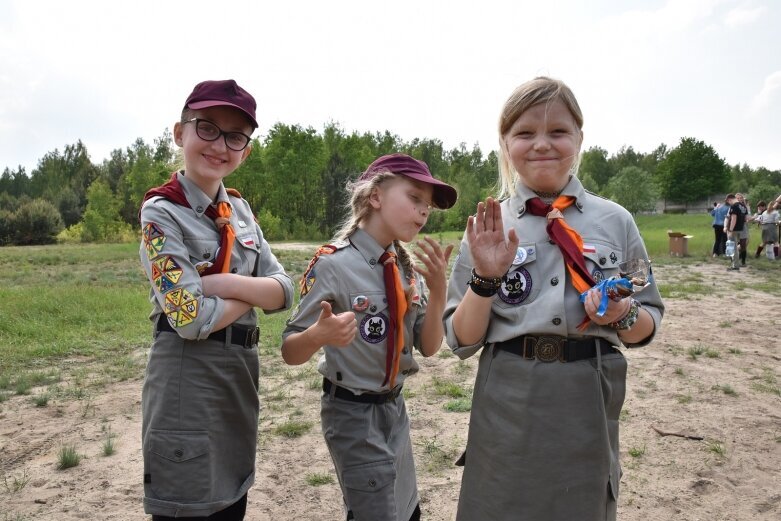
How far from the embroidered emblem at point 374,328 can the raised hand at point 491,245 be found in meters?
0.66

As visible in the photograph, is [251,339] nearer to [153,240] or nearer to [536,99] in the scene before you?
[153,240]

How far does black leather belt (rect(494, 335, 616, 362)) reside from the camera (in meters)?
1.96

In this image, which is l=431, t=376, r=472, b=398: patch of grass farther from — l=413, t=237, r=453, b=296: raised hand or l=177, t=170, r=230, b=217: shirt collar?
l=177, t=170, r=230, b=217: shirt collar

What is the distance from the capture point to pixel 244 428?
228cm

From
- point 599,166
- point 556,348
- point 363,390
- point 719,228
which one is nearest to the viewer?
point 556,348

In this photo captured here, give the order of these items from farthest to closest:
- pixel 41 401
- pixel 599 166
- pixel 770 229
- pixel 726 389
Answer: pixel 599 166 < pixel 770 229 < pixel 726 389 < pixel 41 401

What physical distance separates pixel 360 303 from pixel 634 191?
205ft

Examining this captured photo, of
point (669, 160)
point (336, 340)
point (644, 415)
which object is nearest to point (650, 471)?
point (644, 415)

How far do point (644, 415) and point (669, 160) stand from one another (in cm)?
7266

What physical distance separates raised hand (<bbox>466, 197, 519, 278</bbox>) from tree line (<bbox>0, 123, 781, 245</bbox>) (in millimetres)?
31302

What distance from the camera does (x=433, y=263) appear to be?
2.40 metres

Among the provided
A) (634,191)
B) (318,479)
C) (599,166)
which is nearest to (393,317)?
(318,479)

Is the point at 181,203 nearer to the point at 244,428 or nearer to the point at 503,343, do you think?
the point at 244,428

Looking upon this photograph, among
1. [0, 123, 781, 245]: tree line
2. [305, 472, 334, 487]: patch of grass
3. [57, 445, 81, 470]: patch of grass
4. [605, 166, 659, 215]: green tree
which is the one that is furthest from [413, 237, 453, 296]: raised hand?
[605, 166, 659, 215]: green tree
